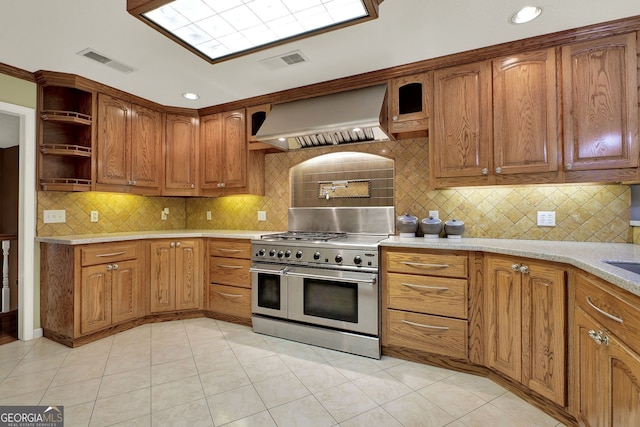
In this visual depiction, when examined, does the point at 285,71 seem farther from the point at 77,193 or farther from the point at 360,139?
the point at 77,193

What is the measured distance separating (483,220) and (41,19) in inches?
136

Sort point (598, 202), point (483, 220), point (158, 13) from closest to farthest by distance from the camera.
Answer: point (158, 13)
point (598, 202)
point (483, 220)

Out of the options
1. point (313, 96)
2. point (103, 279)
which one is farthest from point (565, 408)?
point (103, 279)

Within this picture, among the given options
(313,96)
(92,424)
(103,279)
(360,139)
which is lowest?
(92,424)

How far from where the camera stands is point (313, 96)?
298 cm

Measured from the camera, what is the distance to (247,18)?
185cm

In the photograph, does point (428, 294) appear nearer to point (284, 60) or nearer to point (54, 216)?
point (284, 60)

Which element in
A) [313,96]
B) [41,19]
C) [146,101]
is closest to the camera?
[41,19]

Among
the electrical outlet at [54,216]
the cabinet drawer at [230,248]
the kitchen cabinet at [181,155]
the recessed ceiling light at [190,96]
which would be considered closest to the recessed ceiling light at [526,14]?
the cabinet drawer at [230,248]

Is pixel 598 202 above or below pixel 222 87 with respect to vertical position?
below

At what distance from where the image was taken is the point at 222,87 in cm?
301

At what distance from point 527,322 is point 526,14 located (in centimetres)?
187

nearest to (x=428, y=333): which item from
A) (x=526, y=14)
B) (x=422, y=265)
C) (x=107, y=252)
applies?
(x=422, y=265)

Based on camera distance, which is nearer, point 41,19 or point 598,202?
point 41,19
